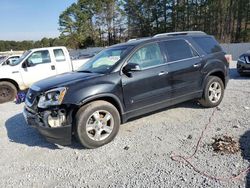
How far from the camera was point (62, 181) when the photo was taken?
11.4 feet

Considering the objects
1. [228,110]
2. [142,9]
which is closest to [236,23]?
[142,9]

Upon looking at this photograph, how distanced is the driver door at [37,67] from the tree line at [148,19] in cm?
3289

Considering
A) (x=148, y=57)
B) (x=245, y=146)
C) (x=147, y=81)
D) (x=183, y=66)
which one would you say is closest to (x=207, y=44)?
(x=183, y=66)

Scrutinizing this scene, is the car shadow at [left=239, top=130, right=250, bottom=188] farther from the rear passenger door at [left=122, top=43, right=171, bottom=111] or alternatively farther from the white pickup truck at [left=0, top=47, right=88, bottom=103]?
the white pickup truck at [left=0, top=47, right=88, bottom=103]

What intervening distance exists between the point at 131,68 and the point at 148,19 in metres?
44.6

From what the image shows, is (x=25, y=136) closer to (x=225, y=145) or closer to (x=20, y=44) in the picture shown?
(x=225, y=145)

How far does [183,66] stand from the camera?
17.4 ft

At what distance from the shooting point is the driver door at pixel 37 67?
9.03 m

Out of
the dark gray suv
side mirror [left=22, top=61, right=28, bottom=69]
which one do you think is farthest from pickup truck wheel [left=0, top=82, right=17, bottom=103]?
the dark gray suv

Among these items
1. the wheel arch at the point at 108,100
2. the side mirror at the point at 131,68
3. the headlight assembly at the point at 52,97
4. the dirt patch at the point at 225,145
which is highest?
the side mirror at the point at 131,68

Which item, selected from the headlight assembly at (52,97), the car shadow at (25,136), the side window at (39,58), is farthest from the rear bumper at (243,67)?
the headlight assembly at (52,97)

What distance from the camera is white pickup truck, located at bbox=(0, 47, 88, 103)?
882 cm

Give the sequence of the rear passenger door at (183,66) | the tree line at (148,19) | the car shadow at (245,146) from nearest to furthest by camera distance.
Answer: the car shadow at (245,146)
the rear passenger door at (183,66)
the tree line at (148,19)

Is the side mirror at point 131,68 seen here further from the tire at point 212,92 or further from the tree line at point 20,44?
the tree line at point 20,44
